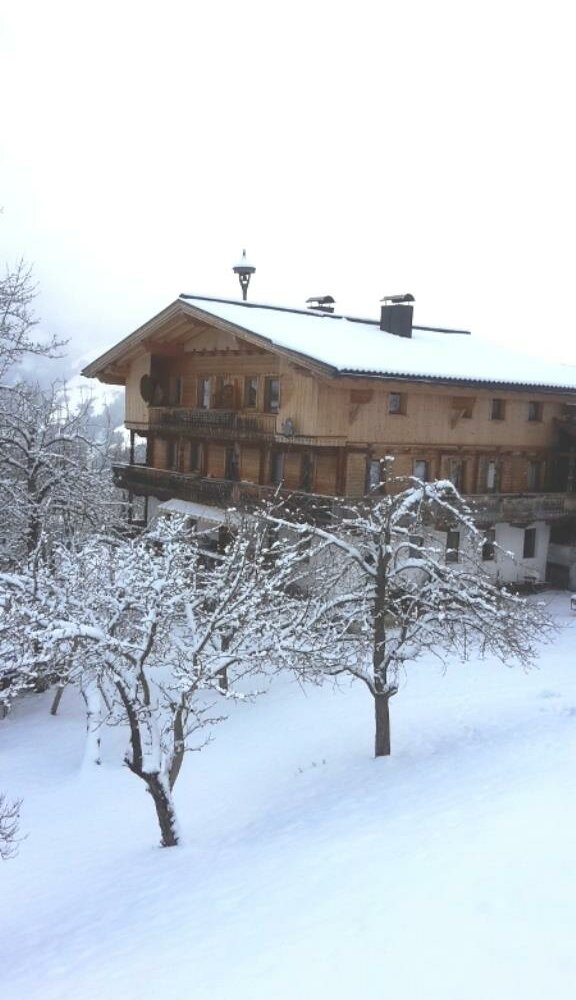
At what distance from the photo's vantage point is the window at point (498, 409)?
90.1 feet

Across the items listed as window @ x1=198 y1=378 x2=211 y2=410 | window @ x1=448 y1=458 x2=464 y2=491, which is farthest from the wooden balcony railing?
window @ x1=198 y1=378 x2=211 y2=410

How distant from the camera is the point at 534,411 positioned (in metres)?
28.7

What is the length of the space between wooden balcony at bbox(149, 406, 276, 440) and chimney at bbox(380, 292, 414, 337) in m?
6.56

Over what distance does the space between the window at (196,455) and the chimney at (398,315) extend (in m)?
8.19

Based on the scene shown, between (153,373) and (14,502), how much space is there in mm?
10554

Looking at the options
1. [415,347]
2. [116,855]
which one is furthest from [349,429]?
[116,855]

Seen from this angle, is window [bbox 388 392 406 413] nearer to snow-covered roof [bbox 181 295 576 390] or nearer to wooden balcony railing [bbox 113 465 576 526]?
snow-covered roof [bbox 181 295 576 390]

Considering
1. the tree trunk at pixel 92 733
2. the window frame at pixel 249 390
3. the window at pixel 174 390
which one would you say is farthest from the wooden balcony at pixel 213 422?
the tree trunk at pixel 92 733

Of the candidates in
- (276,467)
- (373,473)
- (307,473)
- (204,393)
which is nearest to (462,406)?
(373,473)

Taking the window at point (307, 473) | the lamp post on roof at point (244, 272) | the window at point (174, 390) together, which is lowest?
the window at point (307, 473)

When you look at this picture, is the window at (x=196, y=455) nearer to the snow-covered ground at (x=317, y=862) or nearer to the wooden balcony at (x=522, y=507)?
the wooden balcony at (x=522, y=507)

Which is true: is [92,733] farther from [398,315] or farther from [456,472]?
[398,315]

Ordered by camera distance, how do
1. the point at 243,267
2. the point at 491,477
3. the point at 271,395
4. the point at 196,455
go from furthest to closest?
the point at 243,267 < the point at 196,455 < the point at 491,477 < the point at 271,395

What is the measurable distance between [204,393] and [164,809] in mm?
19184
